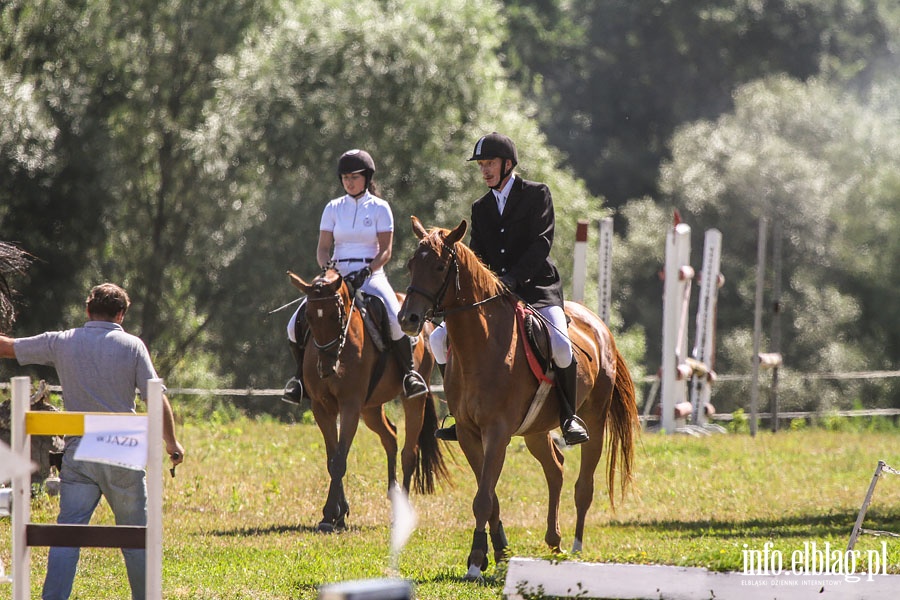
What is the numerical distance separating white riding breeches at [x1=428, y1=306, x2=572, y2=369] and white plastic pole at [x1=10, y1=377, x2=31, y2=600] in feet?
13.3

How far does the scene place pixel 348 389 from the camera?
12000 mm

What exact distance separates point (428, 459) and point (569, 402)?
3.44m

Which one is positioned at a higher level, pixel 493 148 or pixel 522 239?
pixel 493 148

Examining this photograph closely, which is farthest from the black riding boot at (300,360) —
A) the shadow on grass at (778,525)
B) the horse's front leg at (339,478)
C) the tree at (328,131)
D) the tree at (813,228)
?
the tree at (813,228)

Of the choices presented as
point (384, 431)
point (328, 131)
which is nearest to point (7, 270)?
point (384, 431)

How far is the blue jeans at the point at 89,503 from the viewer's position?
680cm

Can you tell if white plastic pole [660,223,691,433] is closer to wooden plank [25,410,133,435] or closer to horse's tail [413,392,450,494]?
horse's tail [413,392,450,494]

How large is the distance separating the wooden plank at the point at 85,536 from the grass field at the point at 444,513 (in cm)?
200

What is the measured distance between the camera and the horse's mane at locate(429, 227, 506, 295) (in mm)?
8914

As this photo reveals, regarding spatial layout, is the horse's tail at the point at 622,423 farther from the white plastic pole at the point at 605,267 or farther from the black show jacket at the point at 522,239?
the white plastic pole at the point at 605,267

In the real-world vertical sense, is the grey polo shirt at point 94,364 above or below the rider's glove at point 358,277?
below

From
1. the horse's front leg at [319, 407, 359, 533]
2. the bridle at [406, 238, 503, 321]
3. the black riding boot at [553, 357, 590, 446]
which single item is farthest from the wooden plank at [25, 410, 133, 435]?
the horse's front leg at [319, 407, 359, 533]

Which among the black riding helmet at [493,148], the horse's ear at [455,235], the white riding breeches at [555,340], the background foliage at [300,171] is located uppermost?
the background foliage at [300,171]

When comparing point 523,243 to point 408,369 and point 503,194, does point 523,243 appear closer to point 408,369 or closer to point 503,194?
point 503,194
